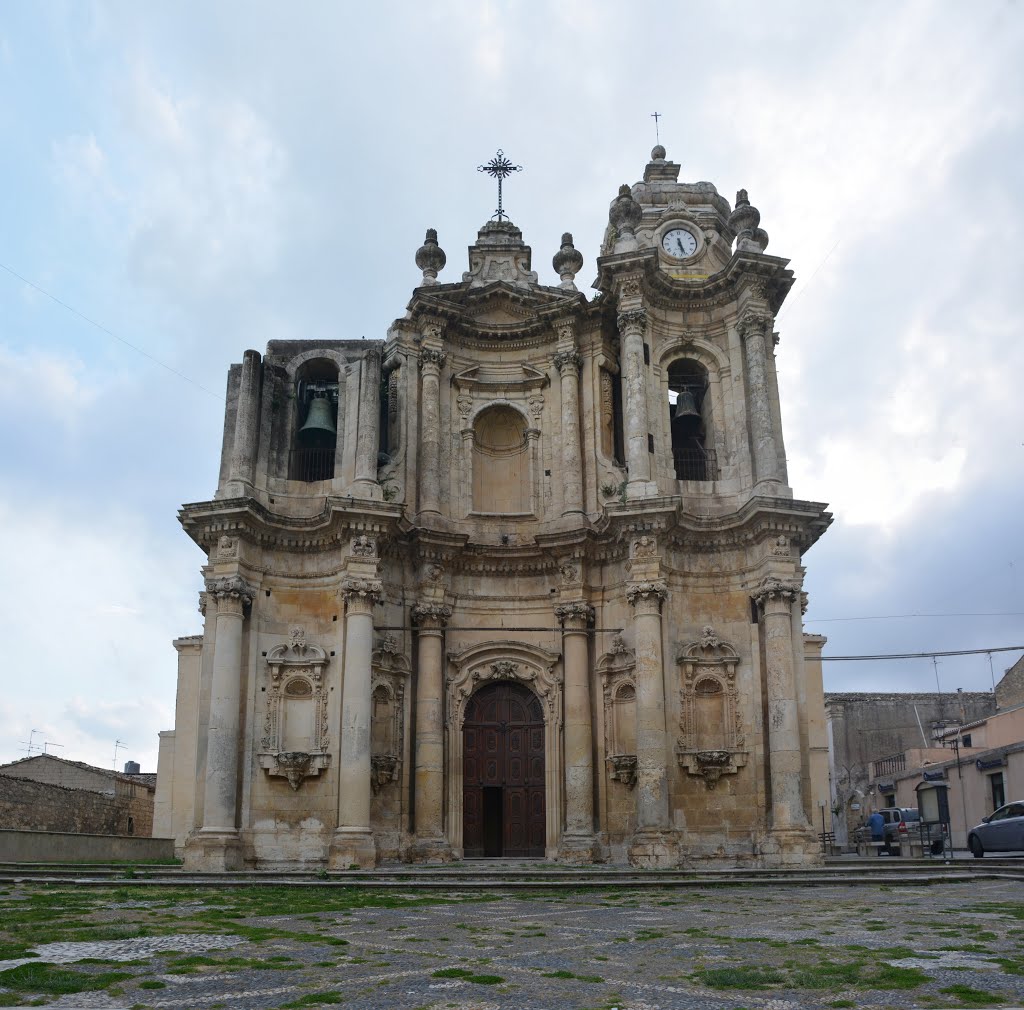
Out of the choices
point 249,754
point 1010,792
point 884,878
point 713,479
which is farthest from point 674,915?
point 1010,792

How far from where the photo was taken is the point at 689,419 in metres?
27.2

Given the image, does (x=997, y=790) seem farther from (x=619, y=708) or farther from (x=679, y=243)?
(x=679, y=243)

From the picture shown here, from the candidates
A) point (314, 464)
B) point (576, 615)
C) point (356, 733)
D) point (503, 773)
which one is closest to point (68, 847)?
point (356, 733)

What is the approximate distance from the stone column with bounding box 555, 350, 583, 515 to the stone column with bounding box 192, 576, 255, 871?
7.61 metres

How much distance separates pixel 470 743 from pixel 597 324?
415 inches

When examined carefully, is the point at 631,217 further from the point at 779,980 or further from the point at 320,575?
the point at 779,980

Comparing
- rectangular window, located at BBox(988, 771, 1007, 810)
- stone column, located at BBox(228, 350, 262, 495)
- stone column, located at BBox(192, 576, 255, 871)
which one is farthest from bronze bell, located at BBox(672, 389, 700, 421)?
rectangular window, located at BBox(988, 771, 1007, 810)

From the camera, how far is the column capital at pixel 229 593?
22.9m

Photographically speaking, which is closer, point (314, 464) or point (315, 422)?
point (315, 422)

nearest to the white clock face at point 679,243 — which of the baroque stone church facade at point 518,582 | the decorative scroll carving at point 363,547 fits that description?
the baroque stone church facade at point 518,582

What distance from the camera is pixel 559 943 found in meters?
9.73

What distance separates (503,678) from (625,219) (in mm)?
11620

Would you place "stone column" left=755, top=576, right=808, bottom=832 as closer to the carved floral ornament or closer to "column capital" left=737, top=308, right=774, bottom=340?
"column capital" left=737, top=308, right=774, bottom=340

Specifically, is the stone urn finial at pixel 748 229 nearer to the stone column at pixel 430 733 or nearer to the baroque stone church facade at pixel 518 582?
the baroque stone church facade at pixel 518 582
